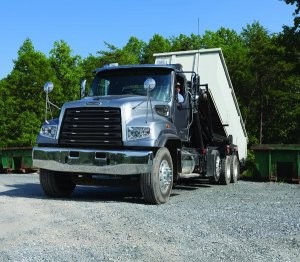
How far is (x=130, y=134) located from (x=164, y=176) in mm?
1125

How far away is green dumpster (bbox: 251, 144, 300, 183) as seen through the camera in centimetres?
1639

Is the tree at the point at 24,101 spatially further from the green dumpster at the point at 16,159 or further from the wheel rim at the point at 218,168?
the wheel rim at the point at 218,168

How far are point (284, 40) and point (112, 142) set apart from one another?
18.0 metres

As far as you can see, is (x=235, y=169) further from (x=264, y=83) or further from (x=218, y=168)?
(x=264, y=83)

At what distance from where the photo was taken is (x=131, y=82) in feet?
37.0

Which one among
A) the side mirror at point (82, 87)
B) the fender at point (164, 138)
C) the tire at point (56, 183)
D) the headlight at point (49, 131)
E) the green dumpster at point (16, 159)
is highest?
the side mirror at point (82, 87)

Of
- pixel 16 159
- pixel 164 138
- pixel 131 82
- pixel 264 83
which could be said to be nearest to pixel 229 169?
pixel 131 82

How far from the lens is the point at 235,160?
16719 mm

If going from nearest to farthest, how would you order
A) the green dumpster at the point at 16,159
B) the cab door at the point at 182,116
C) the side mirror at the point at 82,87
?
the cab door at the point at 182,116, the side mirror at the point at 82,87, the green dumpster at the point at 16,159

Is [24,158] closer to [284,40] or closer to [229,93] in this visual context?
[229,93]

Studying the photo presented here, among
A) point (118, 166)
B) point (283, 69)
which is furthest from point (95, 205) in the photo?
point (283, 69)

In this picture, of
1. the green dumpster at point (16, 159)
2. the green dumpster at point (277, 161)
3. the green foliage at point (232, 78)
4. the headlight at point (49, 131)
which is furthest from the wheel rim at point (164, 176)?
the green foliage at point (232, 78)

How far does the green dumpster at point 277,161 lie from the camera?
16391 mm

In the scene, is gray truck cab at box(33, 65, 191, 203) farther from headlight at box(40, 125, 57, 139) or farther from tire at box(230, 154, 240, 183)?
tire at box(230, 154, 240, 183)
